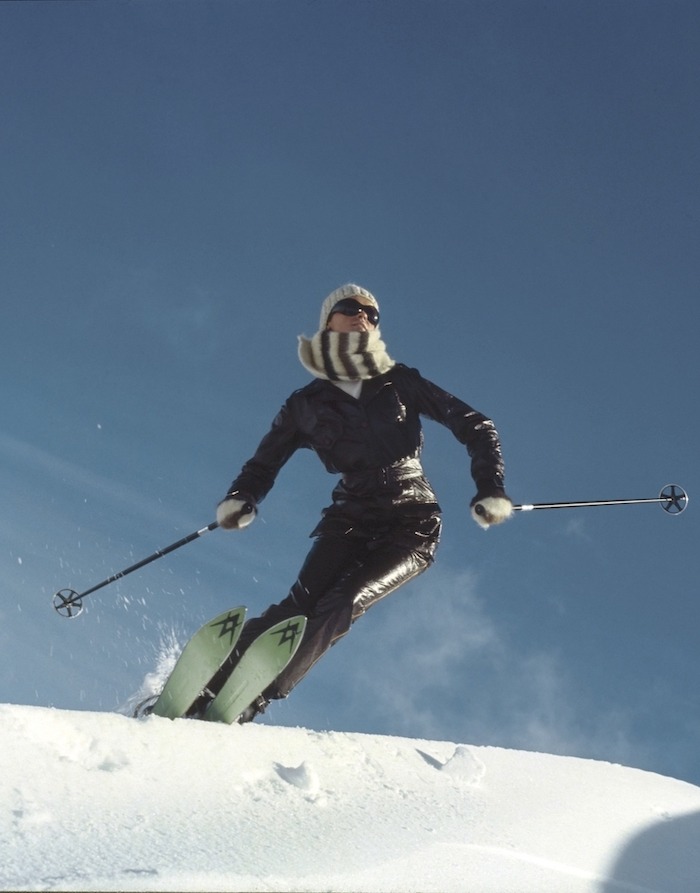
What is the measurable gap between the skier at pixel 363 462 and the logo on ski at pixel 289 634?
12.7 inches

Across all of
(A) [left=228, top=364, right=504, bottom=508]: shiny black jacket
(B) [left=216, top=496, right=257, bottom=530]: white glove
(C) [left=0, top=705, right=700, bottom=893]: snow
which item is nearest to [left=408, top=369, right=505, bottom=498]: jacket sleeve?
(A) [left=228, top=364, right=504, bottom=508]: shiny black jacket

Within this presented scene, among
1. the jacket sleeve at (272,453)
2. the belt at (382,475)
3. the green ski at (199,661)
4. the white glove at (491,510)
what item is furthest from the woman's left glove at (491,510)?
the green ski at (199,661)

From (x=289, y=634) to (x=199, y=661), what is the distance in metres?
0.43

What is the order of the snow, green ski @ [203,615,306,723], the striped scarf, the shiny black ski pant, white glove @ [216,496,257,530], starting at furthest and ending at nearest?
the striped scarf
white glove @ [216,496,257,530]
the shiny black ski pant
green ski @ [203,615,306,723]
the snow

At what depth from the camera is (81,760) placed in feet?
10.5

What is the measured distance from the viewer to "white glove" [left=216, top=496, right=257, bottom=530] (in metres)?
5.07

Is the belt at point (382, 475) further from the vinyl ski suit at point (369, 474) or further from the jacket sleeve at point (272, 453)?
the jacket sleeve at point (272, 453)

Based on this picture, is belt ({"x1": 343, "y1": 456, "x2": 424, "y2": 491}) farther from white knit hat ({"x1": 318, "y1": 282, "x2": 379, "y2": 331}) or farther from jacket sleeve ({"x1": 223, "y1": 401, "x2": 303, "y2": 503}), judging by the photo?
white knit hat ({"x1": 318, "y1": 282, "x2": 379, "y2": 331})

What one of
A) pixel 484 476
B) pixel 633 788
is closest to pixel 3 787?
pixel 484 476

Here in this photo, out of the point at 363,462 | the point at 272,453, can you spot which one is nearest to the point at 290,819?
the point at 363,462

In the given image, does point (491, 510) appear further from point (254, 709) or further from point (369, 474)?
point (254, 709)

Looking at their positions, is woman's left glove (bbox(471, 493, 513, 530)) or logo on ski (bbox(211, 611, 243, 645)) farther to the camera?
woman's left glove (bbox(471, 493, 513, 530))

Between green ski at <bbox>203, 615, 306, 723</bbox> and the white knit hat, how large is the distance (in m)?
2.28

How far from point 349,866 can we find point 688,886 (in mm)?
1700
